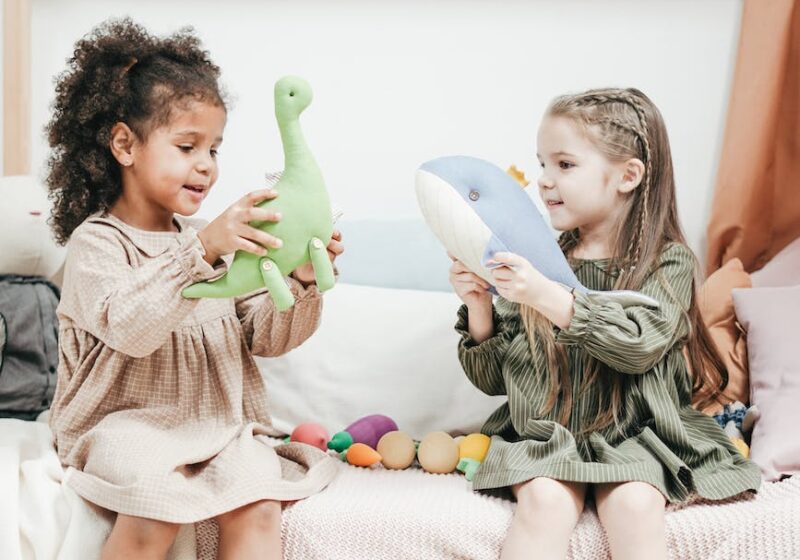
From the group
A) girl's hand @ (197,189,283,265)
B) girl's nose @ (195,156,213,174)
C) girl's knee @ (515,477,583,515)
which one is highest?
girl's nose @ (195,156,213,174)

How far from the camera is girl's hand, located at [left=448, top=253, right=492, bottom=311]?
51.9 inches

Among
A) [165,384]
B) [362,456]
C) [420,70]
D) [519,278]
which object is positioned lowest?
[362,456]

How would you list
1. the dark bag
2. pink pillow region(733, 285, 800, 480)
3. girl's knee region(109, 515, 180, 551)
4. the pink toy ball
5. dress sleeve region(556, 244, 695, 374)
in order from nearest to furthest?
girl's knee region(109, 515, 180, 551)
dress sleeve region(556, 244, 695, 374)
pink pillow region(733, 285, 800, 480)
the pink toy ball
the dark bag

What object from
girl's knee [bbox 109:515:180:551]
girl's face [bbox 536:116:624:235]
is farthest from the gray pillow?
girl's knee [bbox 109:515:180:551]

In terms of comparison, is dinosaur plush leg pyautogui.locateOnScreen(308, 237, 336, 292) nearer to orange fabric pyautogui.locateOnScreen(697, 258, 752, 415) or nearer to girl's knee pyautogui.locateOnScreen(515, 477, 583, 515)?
girl's knee pyautogui.locateOnScreen(515, 477, 583, 515)

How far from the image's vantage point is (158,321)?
1171 mm

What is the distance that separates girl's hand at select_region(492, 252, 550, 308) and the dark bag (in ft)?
2.77

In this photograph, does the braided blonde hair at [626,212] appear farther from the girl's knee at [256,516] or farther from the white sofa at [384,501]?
the girl's knee at [256,516]

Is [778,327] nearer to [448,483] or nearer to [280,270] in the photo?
[448,483]

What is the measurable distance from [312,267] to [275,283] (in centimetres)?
13

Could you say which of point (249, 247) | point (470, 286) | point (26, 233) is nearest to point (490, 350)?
point (470, 286)

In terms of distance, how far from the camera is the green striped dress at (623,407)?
3.93 ft

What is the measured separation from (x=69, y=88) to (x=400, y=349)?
689mm

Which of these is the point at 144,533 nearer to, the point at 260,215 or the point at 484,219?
the point at 260,215
